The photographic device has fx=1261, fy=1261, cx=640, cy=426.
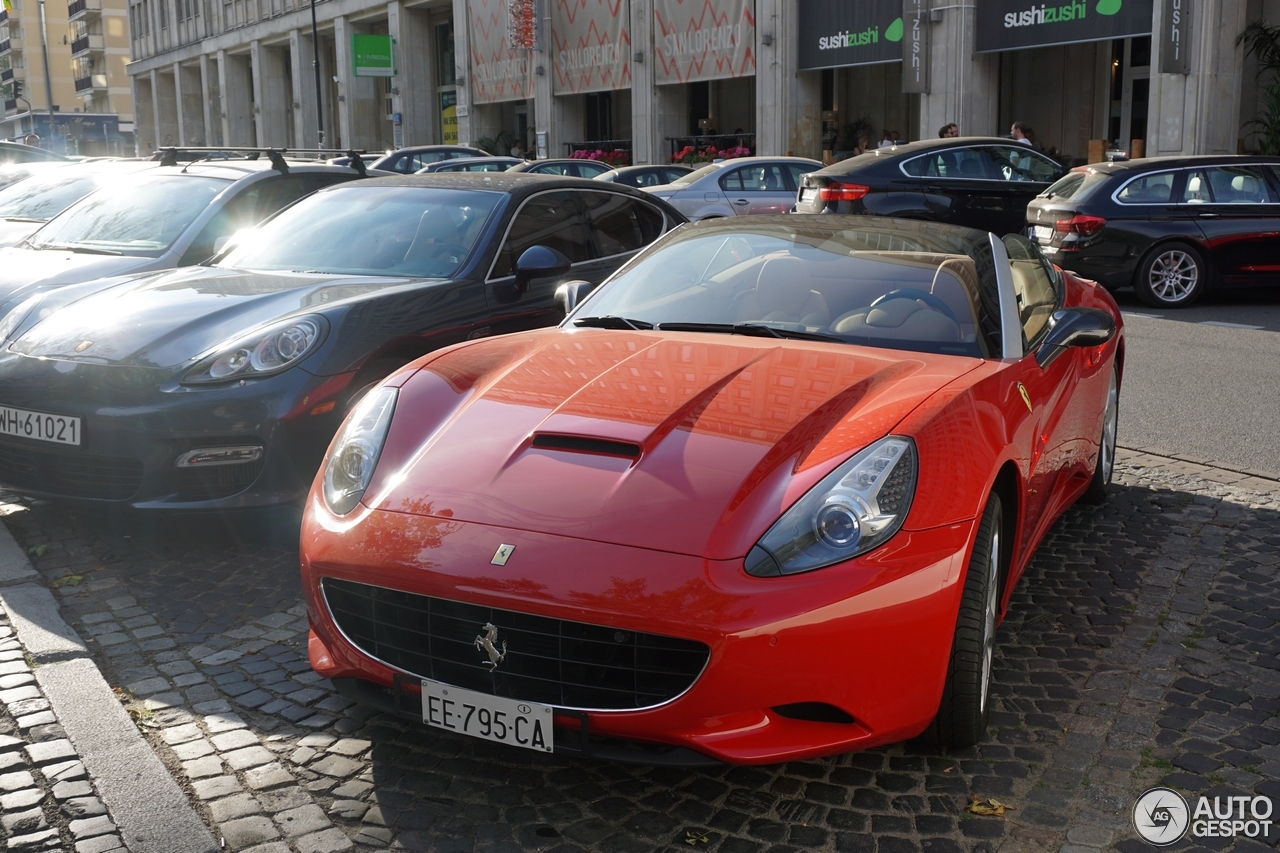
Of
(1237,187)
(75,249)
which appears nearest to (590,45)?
(1237,187)

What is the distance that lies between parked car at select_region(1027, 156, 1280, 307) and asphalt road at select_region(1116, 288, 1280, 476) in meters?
0.33

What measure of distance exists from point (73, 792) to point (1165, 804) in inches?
106

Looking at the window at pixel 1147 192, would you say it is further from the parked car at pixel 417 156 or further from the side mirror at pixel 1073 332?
the parked car at pixel 417 156

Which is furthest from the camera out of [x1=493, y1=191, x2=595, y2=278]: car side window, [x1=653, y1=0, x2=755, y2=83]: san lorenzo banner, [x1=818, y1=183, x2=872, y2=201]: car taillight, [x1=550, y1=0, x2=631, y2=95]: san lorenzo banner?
[x1=550, y1=0, x2=631, y2=95]: san lorenzo banner

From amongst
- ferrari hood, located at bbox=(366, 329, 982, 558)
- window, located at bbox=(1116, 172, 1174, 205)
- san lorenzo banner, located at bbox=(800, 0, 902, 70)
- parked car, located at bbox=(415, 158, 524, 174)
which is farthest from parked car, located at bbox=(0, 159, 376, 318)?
san lorenzo banner, located at bbox=(800, 0, 902, 70)

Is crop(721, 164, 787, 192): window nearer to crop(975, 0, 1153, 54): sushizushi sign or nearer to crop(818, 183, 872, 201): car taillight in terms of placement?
crop(818, 183, 872, 201): car taillight

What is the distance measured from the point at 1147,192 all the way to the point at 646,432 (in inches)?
439

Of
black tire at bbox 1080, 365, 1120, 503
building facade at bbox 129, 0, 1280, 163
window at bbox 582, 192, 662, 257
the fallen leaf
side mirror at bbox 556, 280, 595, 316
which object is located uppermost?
building facade at bbox 129, 0, 1280, 163

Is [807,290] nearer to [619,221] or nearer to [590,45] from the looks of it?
[619,221]

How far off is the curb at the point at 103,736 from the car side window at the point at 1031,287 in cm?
286

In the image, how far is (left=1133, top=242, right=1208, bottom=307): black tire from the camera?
12805mm

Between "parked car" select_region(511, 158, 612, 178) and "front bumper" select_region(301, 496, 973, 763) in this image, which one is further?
"parked car" select_region(511, 158, 612, 178)

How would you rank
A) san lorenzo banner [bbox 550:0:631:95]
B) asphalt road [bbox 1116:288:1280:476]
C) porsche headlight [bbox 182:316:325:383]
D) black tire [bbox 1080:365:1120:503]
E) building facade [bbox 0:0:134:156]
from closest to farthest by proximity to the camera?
porsche headlight [bbox 182:316:325:383] < black tire [bbox 1080:365:1120:503] < asphalt road [bbox 1116:288:1280:476] < san lorenzo banner [bbox 550:0:631:95] < building facade [bbox 0:0:134:156]

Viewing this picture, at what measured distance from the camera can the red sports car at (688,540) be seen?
9.36 ft
